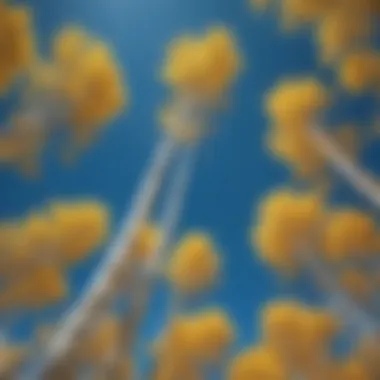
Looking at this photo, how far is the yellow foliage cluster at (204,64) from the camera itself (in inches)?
64.1

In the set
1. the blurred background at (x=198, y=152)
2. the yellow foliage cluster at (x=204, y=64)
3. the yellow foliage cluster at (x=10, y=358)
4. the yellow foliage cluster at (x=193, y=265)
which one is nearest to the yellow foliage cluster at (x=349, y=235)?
the blurred background at (x=198, y=152)

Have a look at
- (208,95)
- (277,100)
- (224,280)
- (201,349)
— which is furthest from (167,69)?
(201,349)

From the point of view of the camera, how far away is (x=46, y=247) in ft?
5.01

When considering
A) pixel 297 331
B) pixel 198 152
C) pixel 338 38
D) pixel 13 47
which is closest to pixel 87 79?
pixel 13 47

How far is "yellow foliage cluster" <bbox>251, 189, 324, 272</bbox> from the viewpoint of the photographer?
1.57 metres

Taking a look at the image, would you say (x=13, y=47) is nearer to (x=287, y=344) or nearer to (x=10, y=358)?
(x=10, y=358)

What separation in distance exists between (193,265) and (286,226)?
22 cm

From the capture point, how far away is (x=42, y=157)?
156 centimetres

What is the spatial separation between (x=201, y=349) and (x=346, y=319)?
0.98ft

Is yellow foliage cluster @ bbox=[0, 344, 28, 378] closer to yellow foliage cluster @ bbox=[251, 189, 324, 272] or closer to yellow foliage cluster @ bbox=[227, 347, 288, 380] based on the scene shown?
yellow foliage cluster @ bbox=[227, 347, 288, 380]

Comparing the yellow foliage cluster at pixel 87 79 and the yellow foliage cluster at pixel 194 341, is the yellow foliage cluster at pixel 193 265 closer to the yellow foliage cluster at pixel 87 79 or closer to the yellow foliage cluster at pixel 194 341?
the yellow foliage cluster at pixel 194 341

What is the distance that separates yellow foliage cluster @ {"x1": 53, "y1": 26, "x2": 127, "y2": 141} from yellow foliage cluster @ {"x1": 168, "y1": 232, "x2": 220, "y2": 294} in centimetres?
31

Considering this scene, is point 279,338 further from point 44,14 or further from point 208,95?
point 44,14

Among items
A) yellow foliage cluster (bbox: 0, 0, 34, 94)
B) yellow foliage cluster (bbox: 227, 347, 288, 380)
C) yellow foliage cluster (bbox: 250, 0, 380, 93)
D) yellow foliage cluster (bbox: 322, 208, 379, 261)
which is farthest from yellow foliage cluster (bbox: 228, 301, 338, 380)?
yellow foliage cluster (bbox: 0, 0, 34, 94)
